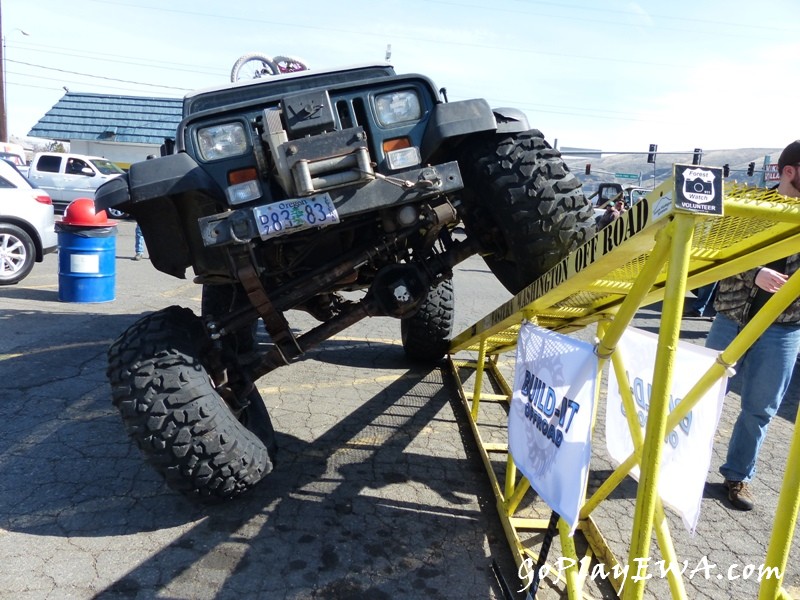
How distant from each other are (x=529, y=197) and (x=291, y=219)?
3.97 feet

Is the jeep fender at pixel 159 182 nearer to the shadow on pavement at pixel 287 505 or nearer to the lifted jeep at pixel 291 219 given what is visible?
the lifted jeep at pixel 291 219

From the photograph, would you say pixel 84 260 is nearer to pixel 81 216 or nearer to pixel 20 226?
pixel 81 216

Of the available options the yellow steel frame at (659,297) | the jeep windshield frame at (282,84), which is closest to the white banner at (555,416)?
the yellow steel frame at (659,297)

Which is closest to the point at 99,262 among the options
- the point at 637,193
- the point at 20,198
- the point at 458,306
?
the point at 20,198

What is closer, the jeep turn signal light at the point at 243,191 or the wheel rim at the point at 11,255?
the jeep turn signal light at the point at 243,191

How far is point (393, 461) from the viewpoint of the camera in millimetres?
3754

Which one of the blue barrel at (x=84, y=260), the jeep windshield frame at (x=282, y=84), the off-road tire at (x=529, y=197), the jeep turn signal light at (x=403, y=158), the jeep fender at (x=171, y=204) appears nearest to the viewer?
the jeep fender at (x=171, y=204)

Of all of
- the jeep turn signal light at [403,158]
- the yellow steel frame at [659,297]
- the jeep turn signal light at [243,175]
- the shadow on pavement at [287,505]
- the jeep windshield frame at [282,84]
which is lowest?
the shadow on pavement at [287,505]

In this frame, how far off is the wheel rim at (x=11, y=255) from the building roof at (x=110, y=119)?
70.1 ft

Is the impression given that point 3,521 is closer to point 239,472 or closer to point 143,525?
point 143,525

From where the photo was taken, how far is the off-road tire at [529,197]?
3107 millimetres

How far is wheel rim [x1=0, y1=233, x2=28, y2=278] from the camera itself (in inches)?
337

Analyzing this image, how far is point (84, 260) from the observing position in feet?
24.7

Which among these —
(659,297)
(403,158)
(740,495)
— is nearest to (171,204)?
(403,158)
